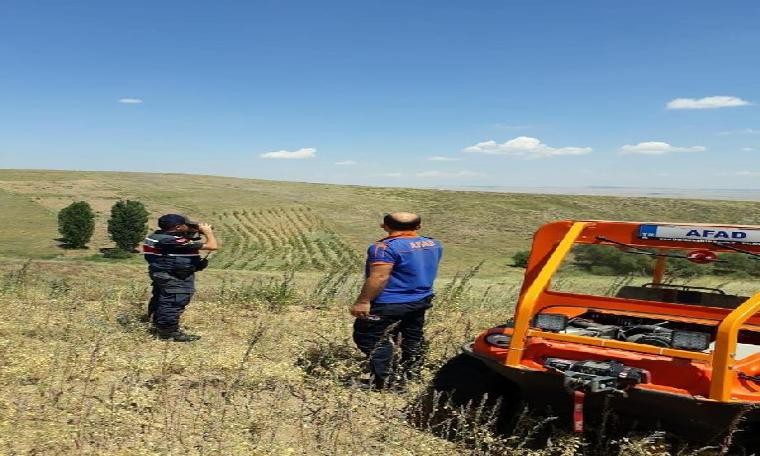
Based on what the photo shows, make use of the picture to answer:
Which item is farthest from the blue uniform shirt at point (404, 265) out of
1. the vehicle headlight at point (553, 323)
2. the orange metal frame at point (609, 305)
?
the vehicle headlight at point (553, 323)

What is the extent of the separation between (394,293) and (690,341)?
2144mm

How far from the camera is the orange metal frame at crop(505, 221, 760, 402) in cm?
326

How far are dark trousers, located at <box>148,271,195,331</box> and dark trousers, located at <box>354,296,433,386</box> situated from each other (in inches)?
88.3

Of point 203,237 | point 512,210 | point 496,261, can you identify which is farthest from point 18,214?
point 203,237

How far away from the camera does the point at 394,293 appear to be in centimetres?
487

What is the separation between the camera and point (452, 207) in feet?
273

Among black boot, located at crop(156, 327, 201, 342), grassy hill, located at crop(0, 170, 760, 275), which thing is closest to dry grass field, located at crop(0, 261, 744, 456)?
black boot, located at crop(156, 327, 201, 342)

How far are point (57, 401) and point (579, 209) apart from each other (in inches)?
3236

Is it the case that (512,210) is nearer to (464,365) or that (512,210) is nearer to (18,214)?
(18,214)

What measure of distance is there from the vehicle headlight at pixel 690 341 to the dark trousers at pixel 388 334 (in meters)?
Answer: 1.91

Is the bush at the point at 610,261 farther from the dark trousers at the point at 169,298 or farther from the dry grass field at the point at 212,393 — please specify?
the dark trousers at the point at 169,298

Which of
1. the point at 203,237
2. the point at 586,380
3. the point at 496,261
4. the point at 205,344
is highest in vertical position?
the point at 203,237

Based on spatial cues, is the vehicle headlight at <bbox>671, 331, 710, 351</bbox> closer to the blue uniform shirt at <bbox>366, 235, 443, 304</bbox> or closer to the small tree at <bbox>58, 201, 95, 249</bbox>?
the blue uniform shirt at <bbox>366, 235, 443, 304</bbox>

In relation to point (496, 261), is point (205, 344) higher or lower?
higher
